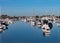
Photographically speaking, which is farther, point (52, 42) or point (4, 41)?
point (4, 41)

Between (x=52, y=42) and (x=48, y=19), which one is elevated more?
(x=48, y=19)

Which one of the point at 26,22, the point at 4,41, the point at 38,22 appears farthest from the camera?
the point at 26,22

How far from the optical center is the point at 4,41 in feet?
17.6

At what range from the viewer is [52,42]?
A: 16.6 feet

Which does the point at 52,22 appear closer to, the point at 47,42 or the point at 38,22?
the point at 38,22

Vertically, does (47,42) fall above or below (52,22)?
below

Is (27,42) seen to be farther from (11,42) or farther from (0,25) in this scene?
(0,25)

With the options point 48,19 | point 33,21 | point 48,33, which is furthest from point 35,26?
point 48,33

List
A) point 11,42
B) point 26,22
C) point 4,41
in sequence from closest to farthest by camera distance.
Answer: point 11,42 → point 4,41 → point 26,22

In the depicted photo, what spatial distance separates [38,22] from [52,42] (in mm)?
3701

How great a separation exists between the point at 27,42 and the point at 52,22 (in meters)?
3.08

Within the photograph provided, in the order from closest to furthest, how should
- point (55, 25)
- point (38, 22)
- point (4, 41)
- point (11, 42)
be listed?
point (11, 42) → point (4, 41) → point (55, 25) → point (38, 22)

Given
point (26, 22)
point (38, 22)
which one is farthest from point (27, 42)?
point (26, 22)

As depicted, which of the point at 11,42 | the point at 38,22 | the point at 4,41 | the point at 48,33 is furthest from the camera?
the point at 38,22
